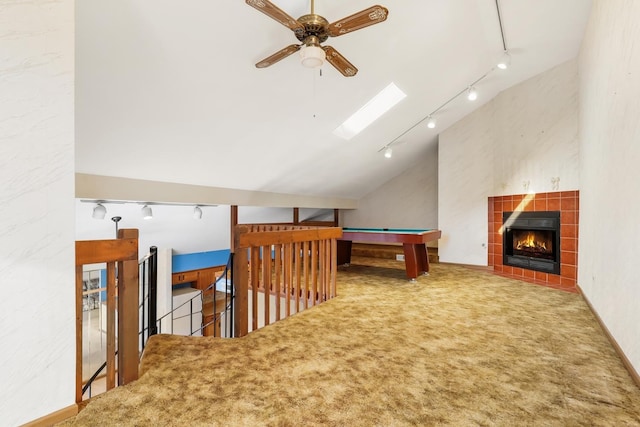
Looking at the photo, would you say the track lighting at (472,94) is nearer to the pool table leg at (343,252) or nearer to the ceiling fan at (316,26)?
the ceiling fan at (316,26)

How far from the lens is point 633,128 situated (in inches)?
81.4

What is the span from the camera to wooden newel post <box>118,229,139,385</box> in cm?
179

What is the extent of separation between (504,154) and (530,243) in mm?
1523

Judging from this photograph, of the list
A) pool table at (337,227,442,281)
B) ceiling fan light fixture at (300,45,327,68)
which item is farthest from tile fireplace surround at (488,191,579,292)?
ceiling fan light fixture at (300,45,327,68)

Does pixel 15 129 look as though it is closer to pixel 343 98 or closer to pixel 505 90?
pixel 343 98

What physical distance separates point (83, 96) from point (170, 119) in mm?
759

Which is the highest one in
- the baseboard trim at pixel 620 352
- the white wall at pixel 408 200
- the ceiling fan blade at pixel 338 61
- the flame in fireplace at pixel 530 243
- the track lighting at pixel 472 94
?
the track lighting at pixel 472 94

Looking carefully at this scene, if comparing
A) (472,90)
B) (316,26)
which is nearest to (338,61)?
(316,26)

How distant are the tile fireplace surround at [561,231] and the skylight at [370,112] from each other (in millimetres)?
2517

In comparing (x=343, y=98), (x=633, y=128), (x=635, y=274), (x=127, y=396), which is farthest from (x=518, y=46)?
(x=127, y=396)

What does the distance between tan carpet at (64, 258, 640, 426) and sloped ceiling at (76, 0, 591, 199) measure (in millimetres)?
2184

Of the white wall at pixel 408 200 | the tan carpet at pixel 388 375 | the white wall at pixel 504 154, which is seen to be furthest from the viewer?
the white wall at pixel 408 200

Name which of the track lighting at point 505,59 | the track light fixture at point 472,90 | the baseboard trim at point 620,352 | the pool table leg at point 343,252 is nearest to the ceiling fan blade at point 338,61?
the track light fixture at point 472,90

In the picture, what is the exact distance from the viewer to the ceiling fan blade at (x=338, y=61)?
8.26 ft
